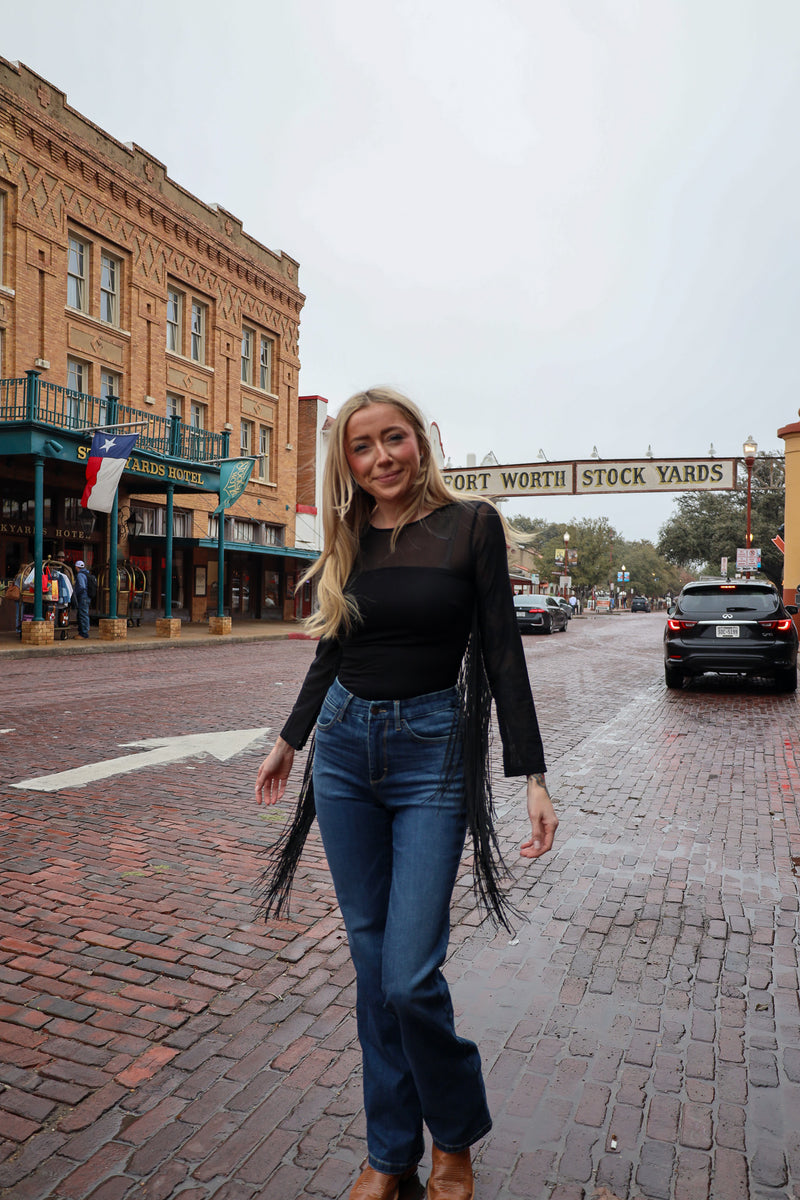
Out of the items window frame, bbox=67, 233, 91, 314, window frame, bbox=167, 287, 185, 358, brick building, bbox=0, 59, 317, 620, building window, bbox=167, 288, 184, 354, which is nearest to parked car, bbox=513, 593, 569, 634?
brick building, bbox=0, 59, 317, 620

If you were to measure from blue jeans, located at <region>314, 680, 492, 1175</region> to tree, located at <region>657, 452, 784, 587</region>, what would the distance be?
137ft

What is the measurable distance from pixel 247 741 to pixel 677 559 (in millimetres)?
46150

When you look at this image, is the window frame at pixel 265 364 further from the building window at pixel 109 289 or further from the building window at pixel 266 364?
the building window at pixel 109 289

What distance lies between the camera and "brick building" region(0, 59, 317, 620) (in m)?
22.4

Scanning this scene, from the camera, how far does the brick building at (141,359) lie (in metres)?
22.4

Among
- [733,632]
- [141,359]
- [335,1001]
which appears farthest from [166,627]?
[335,1001]

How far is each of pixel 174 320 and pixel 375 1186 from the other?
29.9 m

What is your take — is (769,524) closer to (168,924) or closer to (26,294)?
(26,294)

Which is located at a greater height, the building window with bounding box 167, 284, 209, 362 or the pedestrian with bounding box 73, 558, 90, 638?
the building window with bounding box 167, 284, 209, 362

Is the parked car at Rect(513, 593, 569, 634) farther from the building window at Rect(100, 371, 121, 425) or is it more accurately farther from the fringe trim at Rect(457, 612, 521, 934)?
the fringe trim at Rect(457, 612, 521, 934)

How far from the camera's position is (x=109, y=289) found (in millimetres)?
26172

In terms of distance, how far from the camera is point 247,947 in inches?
146

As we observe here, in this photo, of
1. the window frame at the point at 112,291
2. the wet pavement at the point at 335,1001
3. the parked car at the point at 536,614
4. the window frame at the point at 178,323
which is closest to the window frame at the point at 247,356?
the window frame at the point at 178,323

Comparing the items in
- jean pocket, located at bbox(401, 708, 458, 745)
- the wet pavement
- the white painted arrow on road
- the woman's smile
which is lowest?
the wet pavement
